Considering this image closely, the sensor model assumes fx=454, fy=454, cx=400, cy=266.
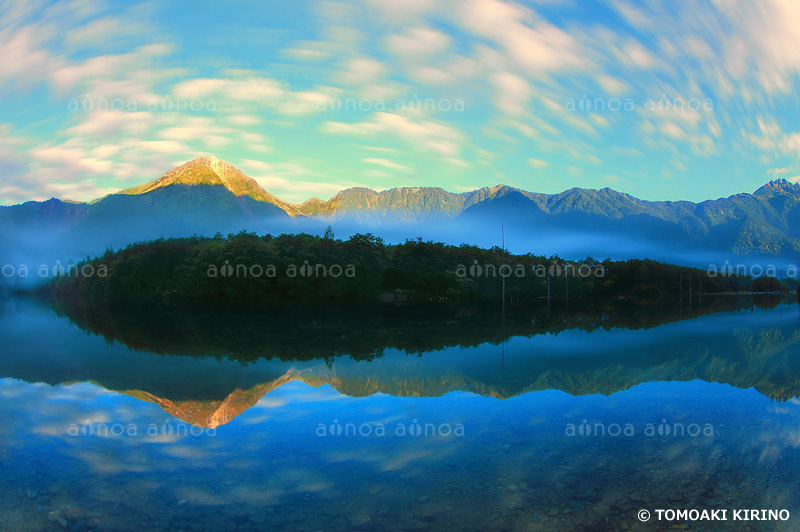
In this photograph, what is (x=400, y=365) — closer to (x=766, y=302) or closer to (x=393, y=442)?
(x=393, y=442)

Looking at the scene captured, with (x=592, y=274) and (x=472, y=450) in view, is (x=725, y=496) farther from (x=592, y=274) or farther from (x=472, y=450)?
(x=592, y=274)

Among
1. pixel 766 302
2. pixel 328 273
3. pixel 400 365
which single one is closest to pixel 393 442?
pixel 400 365

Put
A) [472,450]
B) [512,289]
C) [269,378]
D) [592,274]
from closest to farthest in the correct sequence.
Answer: [472,450] → [269,378] → [512,289] → [592,274]

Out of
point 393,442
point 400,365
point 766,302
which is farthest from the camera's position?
point 766,302

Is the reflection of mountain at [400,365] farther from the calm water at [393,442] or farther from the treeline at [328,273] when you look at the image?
the treeline at [328,273]

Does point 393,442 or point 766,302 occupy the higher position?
point 393,442

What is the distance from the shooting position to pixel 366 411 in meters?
11.9

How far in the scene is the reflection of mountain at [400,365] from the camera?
46.5 feet

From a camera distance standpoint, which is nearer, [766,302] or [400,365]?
[400,365]

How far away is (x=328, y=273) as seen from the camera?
97.8 metres

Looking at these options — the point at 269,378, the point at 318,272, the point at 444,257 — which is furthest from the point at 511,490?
the point at 444,257

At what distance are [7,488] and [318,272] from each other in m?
92.4

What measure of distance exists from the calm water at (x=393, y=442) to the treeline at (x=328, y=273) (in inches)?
2648

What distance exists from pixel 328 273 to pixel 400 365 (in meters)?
81.0
